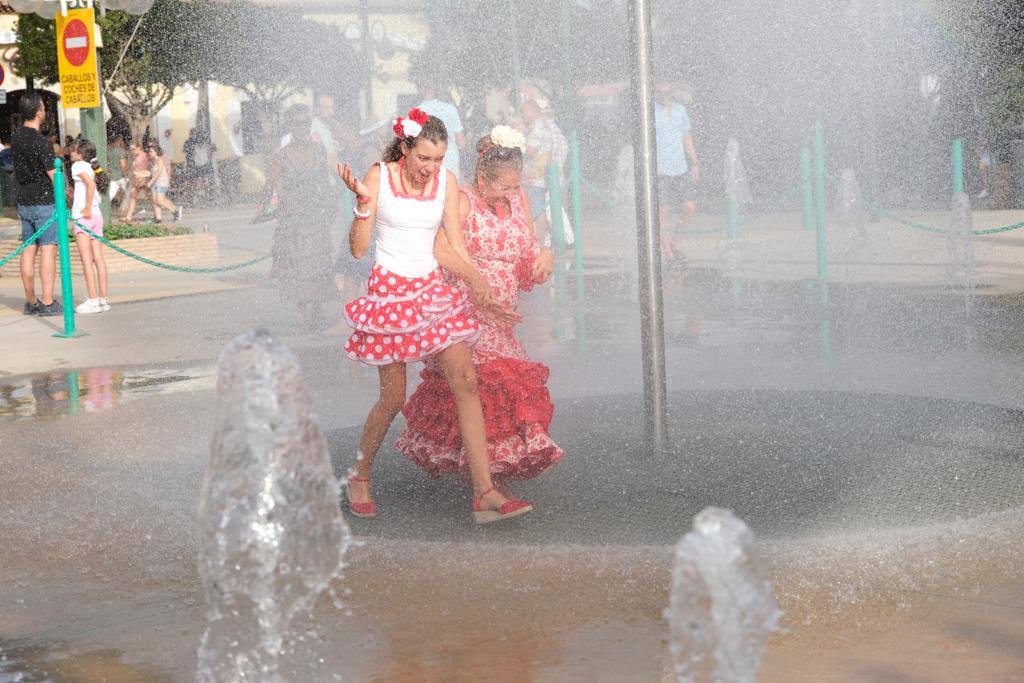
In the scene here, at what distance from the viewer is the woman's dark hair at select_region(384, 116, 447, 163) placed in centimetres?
546

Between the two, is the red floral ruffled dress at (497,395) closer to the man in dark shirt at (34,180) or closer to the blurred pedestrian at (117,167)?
the man in dark shirt at (34,180)

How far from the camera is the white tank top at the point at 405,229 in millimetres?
5543

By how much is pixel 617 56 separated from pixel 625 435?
1073 inches

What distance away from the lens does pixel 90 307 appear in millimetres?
13211

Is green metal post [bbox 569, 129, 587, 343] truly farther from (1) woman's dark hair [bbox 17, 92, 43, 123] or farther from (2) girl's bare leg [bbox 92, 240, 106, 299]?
(1) woman's dark hair [bbox 17, 92, 43, 123]

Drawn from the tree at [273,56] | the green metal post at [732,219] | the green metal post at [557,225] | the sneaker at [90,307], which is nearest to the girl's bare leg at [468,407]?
the green metal post at [557,225]

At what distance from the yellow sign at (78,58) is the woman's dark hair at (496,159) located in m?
9.68

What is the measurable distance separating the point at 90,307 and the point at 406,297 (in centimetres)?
834

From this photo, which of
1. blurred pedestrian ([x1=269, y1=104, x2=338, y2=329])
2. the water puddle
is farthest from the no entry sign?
the water puddle

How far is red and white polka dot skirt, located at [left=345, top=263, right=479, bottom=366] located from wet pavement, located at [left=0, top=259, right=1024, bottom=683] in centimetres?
63

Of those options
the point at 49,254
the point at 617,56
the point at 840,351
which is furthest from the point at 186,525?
the point at 617,56

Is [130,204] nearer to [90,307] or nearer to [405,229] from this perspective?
[90,307]

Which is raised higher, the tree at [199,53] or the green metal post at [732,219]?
the tree at [199,53]

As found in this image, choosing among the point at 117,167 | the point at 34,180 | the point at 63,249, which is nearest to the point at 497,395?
the point at 63,249
